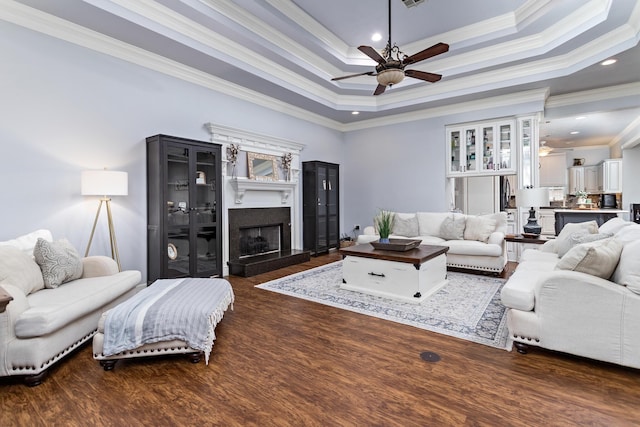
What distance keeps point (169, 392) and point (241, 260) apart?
3.28 m

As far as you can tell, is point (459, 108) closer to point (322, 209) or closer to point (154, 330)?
point (322, 209)

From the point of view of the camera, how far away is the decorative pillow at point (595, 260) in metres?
2.23

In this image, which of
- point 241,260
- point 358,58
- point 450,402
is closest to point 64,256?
point 241,260

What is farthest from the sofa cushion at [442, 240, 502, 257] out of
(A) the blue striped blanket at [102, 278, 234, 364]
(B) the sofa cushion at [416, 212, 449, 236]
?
(A) the blue striped blanket at [102, 278, 234, 364]

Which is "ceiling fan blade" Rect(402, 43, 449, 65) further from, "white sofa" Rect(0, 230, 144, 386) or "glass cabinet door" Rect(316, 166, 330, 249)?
"white sofa" Rect(0, 230, 144, 386)

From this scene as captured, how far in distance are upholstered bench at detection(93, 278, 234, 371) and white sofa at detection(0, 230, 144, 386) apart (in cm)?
28

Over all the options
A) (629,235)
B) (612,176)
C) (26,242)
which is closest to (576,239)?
(629,235)

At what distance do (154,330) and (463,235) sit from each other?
4.72 meters

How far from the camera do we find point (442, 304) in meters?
3.43

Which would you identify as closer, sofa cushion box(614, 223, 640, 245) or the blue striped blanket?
the blue striped blanket

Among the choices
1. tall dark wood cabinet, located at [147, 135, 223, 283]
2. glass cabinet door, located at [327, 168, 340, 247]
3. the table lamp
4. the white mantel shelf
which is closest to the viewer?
tall dark wood cabinet, located at [147, 135, 223, 283]

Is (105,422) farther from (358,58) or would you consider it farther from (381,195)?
(381,195)

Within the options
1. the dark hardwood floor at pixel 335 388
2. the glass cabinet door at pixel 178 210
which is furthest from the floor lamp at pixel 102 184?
the dark hardwood floor at pixel 335 388

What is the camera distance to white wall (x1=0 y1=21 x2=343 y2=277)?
3.07 m
